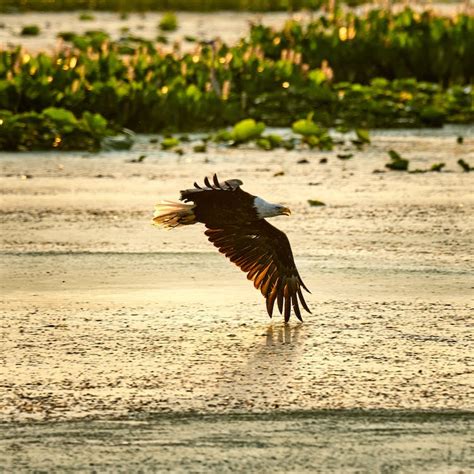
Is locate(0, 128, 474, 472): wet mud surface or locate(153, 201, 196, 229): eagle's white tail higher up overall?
locate(153, 201, 196, 229): eagle's white tail

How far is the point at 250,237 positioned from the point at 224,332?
18.2 inches

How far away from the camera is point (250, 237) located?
7.85m

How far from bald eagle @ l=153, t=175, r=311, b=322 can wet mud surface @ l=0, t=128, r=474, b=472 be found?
18 cm

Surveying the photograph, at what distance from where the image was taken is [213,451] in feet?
18.7

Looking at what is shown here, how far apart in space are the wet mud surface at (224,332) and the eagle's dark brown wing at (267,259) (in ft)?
0.53

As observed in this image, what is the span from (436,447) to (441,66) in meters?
16.5

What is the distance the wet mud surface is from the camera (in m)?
5.91

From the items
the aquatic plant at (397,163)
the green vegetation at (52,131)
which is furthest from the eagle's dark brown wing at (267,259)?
the green vegetation at (52,131)

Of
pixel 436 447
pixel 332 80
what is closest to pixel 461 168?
pixel 332 80

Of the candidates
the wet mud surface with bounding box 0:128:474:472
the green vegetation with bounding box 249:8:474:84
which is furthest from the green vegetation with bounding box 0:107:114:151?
the green vegetation with bounding box 249:8:474:84

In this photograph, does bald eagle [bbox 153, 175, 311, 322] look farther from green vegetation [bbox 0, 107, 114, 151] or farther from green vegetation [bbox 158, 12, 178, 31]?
green vegetation [bbox 158, 12, 178, 31]

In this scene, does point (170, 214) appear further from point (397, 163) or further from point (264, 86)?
point (264, 86)

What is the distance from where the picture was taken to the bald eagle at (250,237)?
7750 millimetres

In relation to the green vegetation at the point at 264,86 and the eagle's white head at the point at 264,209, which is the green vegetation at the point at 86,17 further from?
the eagle's white head at the point at 264,209
